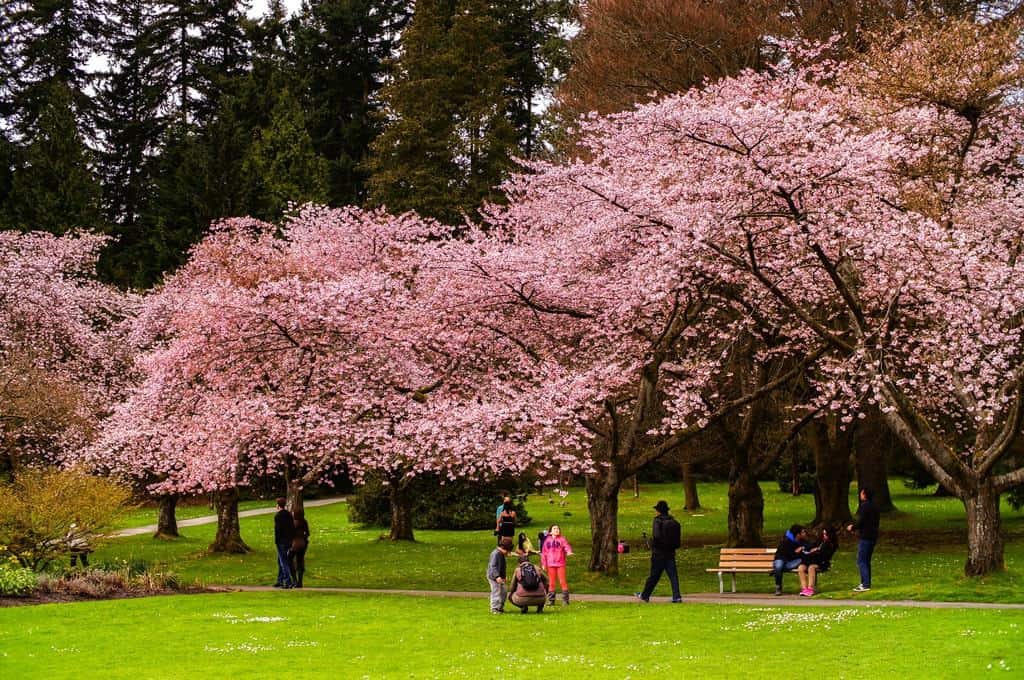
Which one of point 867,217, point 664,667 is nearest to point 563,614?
Result: point 664,667

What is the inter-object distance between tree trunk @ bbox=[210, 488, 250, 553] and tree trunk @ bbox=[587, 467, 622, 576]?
13.2m

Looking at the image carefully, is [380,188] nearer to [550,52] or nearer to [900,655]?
[550,52]

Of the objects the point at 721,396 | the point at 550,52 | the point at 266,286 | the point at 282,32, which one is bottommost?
the point at 721,396

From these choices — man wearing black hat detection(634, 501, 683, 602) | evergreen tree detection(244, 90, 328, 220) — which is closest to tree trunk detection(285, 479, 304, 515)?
man wearing black hat detection(634, 501, 683, 602)

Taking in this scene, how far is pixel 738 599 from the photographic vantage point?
67.6ft

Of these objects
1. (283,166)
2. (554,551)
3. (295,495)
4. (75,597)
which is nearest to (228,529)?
(295,495)

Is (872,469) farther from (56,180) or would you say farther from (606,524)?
(56,180)

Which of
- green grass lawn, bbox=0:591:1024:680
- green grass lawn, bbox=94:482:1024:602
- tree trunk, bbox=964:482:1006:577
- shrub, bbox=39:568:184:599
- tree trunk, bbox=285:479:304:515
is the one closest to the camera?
green grass lawn, bbox=0:591:1024:680

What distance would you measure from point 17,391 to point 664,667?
958 inches

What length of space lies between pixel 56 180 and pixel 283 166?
450 inches

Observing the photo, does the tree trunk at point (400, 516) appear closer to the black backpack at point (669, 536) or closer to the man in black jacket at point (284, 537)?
the man in black jacket at point (284, 537)

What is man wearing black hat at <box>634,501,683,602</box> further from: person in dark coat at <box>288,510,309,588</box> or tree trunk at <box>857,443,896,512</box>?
tree trunk at <box>857,443,896,512</box>

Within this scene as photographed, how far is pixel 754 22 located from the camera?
34.7m

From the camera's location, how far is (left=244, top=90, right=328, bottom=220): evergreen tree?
58.5m
